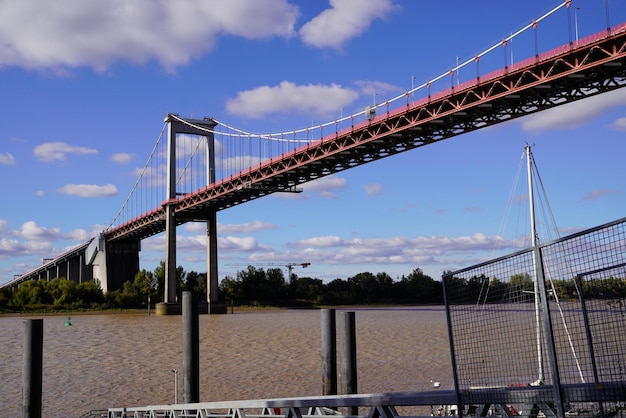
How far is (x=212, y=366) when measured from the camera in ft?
69.2

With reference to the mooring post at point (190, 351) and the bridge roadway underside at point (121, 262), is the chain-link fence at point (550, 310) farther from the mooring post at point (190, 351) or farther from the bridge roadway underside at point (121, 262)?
the bridge roadway underside at point (121, 262)

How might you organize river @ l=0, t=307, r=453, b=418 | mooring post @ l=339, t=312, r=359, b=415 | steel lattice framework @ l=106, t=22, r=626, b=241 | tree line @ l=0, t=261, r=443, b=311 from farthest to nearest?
tree line @ l=0, t=261, r=443, b=311 < steel lattice framework @ l=106, t=22, r=626, b=241 < river @ l=0, t=307, r=453, b=418 < mooring post @ l=339, t=312, r=359, b=415

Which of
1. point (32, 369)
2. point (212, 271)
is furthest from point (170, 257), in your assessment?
point (32, 369)

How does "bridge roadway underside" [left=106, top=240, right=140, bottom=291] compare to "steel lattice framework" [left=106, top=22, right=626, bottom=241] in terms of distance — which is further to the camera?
"bridge roadway underside" [left=106, top=240, right=140, bottom=291]

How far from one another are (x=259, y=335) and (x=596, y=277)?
29658 mm

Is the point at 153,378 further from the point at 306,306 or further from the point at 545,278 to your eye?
the point at 306,306

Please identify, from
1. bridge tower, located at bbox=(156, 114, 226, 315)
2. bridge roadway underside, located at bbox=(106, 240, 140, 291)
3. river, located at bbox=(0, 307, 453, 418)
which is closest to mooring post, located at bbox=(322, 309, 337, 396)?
river, located at bbox=(0, 307, 453, 418)

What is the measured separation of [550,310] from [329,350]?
671 centimetres

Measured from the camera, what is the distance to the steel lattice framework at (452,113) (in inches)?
1018

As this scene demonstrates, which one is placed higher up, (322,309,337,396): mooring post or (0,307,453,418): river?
(322,309,337,396): mooring post

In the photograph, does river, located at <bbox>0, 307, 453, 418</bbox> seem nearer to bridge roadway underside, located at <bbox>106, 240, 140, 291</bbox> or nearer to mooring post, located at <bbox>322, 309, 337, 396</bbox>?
mooring post, located at <bbox>322, 309, 337, 396</bbox>

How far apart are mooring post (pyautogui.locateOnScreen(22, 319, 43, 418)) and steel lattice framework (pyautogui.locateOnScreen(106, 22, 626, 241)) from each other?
21.1 metres

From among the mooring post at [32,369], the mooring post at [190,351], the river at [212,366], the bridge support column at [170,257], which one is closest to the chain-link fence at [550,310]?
the mooring post at [190,351]

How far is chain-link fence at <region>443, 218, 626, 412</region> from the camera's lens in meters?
4.24
